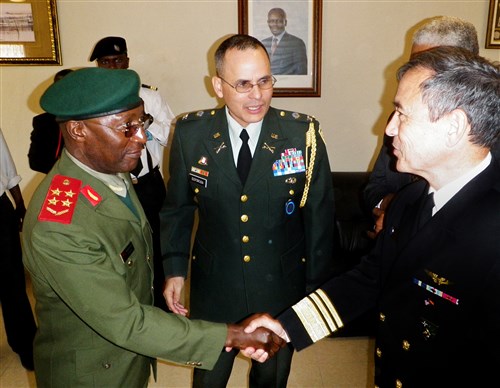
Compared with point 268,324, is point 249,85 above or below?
above

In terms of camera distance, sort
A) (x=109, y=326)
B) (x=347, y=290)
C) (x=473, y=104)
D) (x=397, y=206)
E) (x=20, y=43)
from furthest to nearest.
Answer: (x=20, y=43), (x=347, y=290), (x=397, y=206), (x=109, y=326), (x=473, y=104)

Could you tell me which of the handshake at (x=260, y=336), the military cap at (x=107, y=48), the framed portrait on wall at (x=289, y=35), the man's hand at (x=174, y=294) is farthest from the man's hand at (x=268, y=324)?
the framed portrait on wall at (x=289, y=35)

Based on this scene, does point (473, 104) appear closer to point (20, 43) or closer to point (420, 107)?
point (420, 107)

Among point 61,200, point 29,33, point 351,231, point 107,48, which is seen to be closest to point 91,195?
point 61,200

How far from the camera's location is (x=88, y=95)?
1.18 m

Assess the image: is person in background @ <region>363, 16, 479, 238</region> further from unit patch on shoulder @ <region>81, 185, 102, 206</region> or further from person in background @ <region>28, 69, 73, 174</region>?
person in background @ <region>28, 69, 73, 174</region>

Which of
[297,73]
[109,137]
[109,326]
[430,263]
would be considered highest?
[297,73]

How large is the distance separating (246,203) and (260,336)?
500 mm

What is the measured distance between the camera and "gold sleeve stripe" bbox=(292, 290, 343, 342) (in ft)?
4.96

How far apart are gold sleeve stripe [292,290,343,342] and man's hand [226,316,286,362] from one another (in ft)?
0.44

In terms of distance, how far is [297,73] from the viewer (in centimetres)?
352

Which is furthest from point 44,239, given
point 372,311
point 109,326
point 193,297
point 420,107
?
point 372,311

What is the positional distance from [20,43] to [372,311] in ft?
10.9

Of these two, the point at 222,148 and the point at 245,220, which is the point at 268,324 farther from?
the point at 222,148
